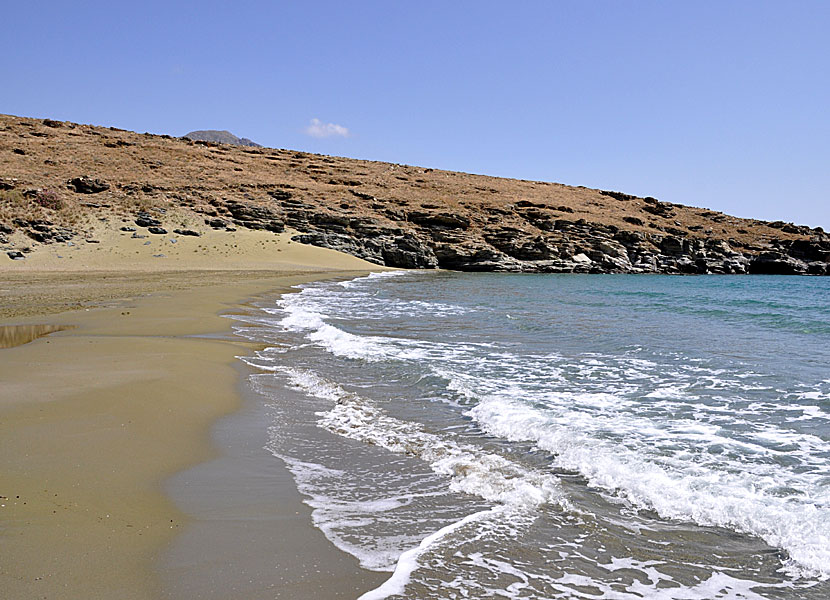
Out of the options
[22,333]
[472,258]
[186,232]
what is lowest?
[22,333]

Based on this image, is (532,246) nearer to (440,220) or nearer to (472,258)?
(472,258)

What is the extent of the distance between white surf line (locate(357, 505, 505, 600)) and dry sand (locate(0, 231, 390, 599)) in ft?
0.31

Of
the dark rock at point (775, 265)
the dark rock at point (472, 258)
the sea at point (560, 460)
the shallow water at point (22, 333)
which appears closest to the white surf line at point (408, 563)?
the sea at point (560, 460)

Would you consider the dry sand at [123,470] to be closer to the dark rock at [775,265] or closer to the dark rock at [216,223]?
the dark rock at [216,223]

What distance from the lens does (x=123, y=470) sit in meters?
3.84

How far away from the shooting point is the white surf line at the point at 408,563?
2537 mm

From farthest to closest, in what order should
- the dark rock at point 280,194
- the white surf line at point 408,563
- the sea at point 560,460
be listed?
the dark rock at point 280,194, the sea at point 560,460, the white surf line at point 408,563

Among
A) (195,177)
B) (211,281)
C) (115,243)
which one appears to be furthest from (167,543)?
(195,177)

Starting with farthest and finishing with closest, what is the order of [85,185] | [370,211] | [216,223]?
1. [370,211]
2. [85,185]
3. [216,223]

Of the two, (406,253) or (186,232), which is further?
(406,253)

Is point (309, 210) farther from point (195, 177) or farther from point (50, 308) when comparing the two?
point (50, 308)

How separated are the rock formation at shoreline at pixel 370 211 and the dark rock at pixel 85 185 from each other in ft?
0.24

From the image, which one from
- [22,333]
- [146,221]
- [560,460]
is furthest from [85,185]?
[560,460]

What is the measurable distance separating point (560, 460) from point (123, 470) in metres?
3.22
